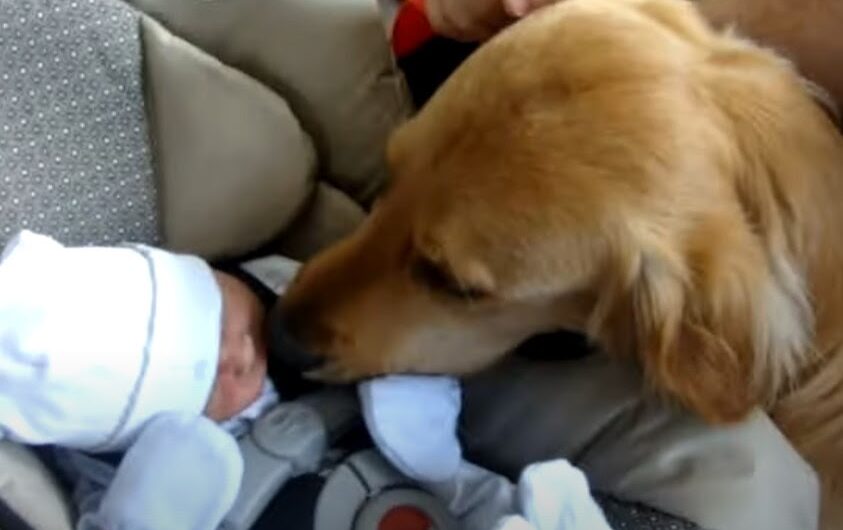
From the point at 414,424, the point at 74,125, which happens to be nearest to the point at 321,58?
the point at 74,125

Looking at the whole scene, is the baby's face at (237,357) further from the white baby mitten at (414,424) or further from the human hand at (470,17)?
the human hand at (470,17)

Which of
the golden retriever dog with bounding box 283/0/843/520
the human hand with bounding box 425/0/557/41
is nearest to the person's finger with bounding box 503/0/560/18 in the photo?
the human hand with bounding box 425/0/557/41

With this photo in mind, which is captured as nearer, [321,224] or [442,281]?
[442,281]

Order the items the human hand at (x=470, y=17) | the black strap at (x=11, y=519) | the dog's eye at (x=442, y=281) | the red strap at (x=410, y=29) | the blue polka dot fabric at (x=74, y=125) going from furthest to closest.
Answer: the red strap at (x=410, y=29) < the human hand at (x=470, y=17) < the blue polka dot fabric at (x=74, y=125) < the dog's eye at (x=442, y=281) < the black strap at (x=11, y=519)

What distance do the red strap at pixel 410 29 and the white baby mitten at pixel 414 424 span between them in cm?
47

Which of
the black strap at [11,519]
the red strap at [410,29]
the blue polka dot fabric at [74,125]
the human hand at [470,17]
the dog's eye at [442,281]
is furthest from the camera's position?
the red strap at [410,29]

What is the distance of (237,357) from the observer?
5.00ft

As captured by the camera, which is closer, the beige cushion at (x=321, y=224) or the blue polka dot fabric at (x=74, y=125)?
the blue polka dot fabric at (x=74, y=125)

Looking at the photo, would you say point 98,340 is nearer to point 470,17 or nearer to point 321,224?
point 321,224

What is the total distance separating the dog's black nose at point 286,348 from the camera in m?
1.50

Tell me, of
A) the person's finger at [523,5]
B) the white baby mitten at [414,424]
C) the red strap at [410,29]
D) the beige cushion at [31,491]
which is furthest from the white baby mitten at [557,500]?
the red strap at [410,29]

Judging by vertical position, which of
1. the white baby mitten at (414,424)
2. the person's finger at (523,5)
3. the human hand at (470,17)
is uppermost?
the person's finger at (523,5)

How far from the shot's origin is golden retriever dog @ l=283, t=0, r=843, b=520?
137cm

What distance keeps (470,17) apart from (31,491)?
0.68 meters
